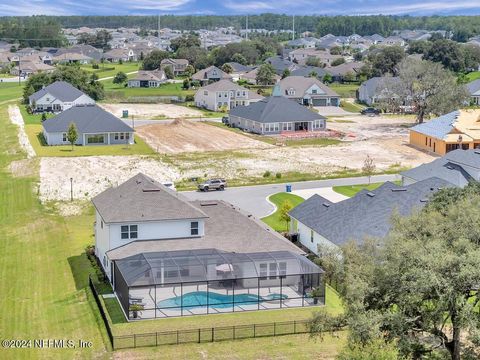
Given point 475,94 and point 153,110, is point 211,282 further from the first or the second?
point 475,94

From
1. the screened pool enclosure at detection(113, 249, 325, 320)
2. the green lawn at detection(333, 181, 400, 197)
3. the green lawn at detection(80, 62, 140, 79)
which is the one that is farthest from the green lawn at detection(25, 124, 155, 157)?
the green lawn at detection(80, 62, 140, 79)

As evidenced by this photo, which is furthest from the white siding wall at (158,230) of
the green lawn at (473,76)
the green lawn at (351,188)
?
the green lawn at (473,76)

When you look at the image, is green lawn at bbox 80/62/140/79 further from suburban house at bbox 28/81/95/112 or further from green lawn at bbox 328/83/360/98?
suburban house at bbox 28/81/95/112

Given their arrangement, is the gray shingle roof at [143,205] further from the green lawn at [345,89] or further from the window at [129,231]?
the green lawn at [345,89]

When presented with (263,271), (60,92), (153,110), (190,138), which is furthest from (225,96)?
(263,271)

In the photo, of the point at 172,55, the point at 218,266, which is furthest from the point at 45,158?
the point at 172,55

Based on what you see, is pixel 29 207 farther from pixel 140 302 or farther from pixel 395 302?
pixel 395 302

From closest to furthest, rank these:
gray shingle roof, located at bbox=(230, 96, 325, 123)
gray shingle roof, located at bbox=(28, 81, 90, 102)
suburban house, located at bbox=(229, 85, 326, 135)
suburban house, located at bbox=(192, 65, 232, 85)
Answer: suburban house, located at bbox=(229, 85, 326, 135), gray shingle roof, located at bbox=(230, 96, 325, 123), gray shingle roof, located at bbox=(28, 81, 90, 102), suburban house, located at bbox=(192, 65, 232, 85)
